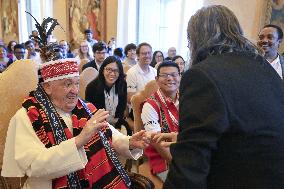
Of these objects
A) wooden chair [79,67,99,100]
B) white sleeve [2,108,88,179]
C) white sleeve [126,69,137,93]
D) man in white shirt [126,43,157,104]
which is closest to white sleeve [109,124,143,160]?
white sleeve [2,108,88,179]

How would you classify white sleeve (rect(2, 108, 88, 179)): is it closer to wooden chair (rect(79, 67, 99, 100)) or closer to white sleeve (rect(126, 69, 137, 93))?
wooden chair (rect(79, 67, 99, 100))

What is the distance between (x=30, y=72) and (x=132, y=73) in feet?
7.90

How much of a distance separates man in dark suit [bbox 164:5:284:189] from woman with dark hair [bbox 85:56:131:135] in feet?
8.43

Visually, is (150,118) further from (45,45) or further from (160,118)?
(45,45)

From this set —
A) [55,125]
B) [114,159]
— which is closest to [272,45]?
[114,159]

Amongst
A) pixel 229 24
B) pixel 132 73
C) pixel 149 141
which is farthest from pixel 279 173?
pixel 132 73

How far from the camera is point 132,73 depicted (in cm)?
445

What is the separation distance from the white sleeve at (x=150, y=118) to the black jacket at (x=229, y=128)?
54.7 inches

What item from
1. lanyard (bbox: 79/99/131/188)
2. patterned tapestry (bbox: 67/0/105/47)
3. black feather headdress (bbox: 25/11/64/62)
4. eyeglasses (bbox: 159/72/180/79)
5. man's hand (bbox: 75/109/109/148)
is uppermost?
patterned tapestry (bbox: 67/0/105/47)

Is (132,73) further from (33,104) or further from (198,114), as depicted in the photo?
(198,114)

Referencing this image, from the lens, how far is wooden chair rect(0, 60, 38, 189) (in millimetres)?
1943

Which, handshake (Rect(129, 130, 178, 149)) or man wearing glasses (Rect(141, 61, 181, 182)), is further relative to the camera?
man wearing glasses (Rect(141, 61, 181, 182))

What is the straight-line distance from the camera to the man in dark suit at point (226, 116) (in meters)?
1.05

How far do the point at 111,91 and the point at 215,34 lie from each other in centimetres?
A: 278
